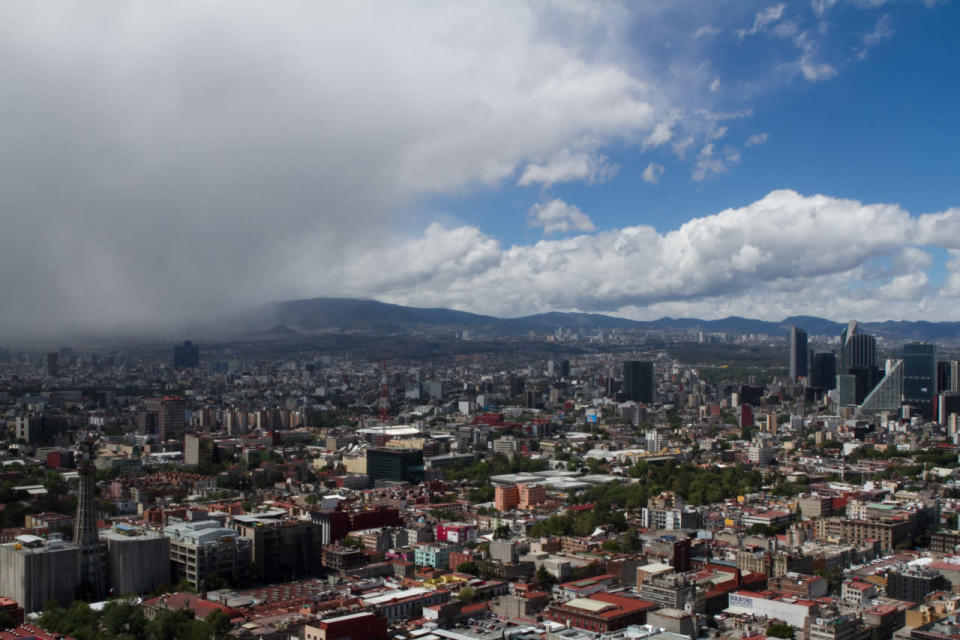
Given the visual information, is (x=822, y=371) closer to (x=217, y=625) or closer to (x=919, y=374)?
(x=919, y=374)

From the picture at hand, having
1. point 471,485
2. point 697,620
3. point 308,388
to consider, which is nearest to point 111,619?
point 697,620

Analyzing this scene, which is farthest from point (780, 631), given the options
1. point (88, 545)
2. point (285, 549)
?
point (88, 545)

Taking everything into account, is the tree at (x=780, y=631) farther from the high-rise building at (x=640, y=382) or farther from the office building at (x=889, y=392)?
the high-rise building at (x=640, y=382)

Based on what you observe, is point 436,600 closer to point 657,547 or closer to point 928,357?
point 657,547

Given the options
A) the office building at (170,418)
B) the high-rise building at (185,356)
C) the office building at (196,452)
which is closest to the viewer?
the office building at (196,452)

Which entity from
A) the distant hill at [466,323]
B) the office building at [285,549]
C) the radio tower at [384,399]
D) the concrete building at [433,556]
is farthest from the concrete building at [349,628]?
the distant hill at [466,323]

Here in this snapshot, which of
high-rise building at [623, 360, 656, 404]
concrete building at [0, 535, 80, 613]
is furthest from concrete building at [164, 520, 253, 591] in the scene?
high-rise building at [623, 360, 656, 404]
